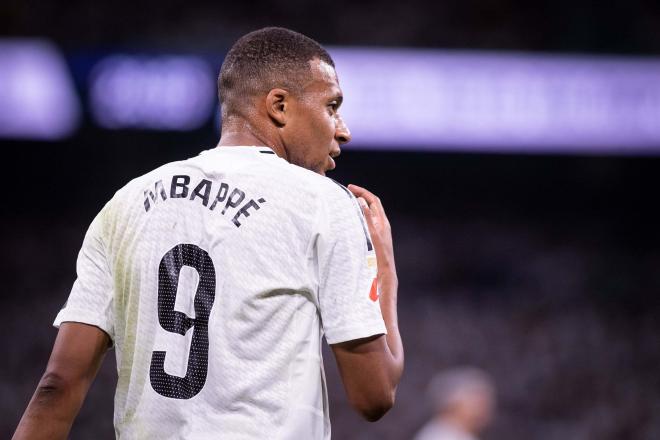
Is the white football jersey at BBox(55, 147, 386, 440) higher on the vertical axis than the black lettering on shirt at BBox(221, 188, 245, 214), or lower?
lower

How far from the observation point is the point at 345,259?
5.53 feet

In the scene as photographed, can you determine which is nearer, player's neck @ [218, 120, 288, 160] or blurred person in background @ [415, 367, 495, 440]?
player's neck @ [218, 120, 288, 160]

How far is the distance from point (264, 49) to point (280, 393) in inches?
26.0

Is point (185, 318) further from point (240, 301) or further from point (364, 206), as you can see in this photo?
point (364, 206)

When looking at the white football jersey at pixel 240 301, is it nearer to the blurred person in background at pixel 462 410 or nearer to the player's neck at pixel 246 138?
the player's neck at pixel 246 138

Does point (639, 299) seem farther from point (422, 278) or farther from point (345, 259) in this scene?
point (345, 259)

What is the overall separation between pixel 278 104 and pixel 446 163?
18.8ft

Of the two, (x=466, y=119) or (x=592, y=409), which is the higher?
(x=466, y=119)

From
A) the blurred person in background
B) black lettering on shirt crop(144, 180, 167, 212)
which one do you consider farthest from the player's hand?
the blurred person in background

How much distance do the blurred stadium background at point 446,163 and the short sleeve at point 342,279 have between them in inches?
211

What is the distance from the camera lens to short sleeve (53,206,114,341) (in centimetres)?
183

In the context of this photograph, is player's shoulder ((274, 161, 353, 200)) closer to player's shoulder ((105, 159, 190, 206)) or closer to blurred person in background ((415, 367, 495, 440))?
player's shoulder ((105, 159, 190, 206))

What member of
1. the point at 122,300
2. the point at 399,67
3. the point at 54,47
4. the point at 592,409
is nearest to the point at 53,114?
the point at 54,47

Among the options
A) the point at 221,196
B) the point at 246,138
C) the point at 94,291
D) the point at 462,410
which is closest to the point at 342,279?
the point at 221,196
